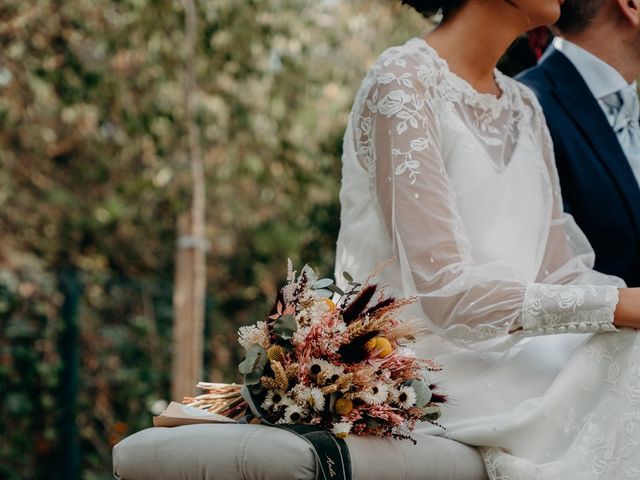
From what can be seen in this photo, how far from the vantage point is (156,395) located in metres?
8.91

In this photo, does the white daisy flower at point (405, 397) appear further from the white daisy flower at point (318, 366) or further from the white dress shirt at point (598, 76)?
the white dress shirt at point (598, 76)

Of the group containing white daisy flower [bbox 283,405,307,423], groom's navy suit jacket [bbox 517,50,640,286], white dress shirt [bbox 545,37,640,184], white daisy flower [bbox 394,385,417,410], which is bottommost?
white daisy flower [bbox 283,405,307,423]

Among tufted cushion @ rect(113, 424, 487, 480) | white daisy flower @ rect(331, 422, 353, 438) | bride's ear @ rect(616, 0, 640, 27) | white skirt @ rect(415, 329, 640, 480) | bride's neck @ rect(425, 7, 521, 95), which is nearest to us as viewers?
tufted cushion @ rect(113, 424, 487, 480)

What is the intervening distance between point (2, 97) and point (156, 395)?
2862mm

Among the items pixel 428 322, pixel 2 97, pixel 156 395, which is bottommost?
pixel 156 395

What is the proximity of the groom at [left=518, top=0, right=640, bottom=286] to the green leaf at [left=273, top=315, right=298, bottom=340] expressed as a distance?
1.47 meters

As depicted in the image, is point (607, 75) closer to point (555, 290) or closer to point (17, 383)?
point (555, 290)

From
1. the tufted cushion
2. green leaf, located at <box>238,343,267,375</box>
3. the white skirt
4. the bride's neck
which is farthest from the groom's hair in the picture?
green leaf, located at <box>238,343,267,375</box>

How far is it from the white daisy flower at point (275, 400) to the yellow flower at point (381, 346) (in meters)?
0.21

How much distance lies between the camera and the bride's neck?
3152mm

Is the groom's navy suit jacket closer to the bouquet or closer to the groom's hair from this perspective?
the groom's hair

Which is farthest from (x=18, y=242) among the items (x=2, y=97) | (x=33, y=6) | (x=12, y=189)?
(x=33, y=6)

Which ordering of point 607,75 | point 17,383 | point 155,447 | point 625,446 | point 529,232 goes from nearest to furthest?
point 155,447, point 625,446, point 529,232, point 607,75, point 17,383

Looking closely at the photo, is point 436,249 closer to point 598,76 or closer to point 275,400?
point 275,400
